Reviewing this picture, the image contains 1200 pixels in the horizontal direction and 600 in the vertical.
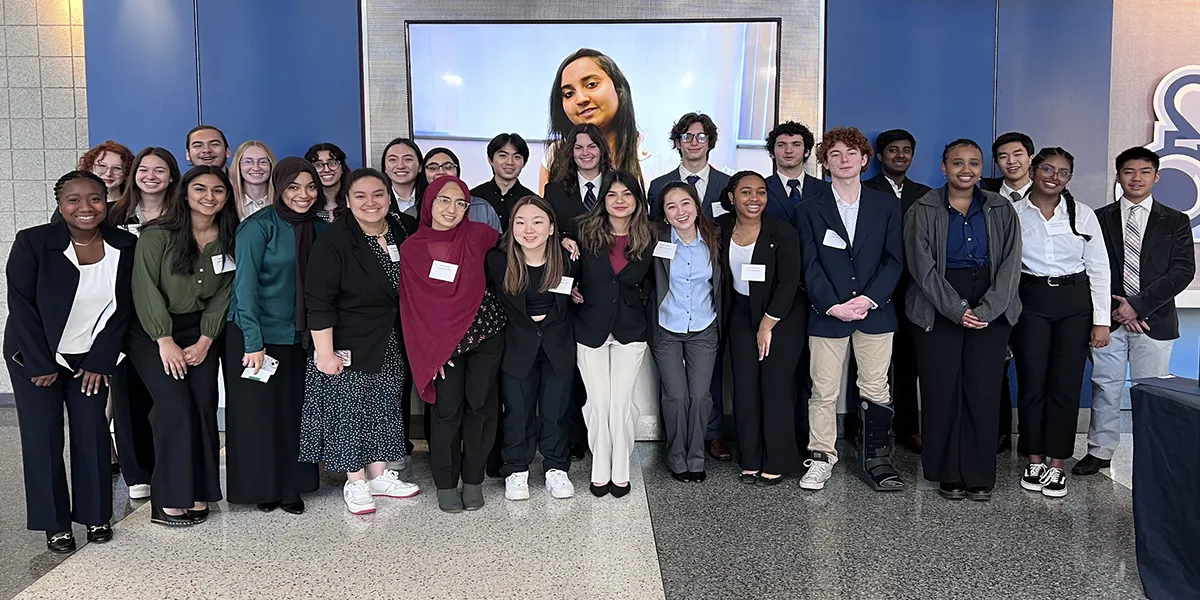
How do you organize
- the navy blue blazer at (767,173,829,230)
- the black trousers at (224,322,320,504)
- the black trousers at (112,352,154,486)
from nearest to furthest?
1. the black trousers at (224,322,320,504)
2. the black trousers at (112,352,154,486)
3. the navy blue blazer at (767,173,829,230)

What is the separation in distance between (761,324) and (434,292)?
1.58 meters

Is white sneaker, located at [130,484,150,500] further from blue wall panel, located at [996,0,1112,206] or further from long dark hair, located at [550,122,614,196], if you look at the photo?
blue wall panel, located at [996,0,1112,206]

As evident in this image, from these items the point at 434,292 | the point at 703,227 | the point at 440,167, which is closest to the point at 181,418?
the point at 434,292

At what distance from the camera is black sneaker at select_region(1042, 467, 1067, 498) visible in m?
3.75

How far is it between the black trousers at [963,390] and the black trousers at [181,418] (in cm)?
324

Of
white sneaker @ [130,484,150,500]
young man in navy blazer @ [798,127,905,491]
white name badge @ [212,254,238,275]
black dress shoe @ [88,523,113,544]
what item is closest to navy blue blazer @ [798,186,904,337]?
young man in navy blazer @ [798,127,905,491]

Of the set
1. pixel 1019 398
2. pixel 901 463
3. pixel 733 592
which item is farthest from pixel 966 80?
pixel 733 592

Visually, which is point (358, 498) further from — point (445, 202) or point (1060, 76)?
point (1060, 76)

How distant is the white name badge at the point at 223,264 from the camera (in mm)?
3342

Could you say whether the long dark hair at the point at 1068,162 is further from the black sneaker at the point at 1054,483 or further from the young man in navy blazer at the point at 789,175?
the black sneaker at the point at 1054,483

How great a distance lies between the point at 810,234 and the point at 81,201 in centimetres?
313

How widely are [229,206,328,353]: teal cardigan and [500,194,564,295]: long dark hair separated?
95 cm

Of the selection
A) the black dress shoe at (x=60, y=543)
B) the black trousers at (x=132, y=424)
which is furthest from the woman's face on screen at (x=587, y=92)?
the black dress shoe at (x=60, y=543)

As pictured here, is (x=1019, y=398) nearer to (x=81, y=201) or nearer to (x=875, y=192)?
(x=875, y=192)
